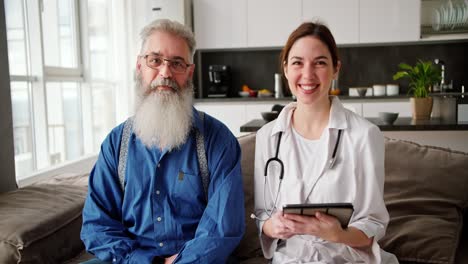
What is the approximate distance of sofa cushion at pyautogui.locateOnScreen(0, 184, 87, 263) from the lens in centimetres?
158

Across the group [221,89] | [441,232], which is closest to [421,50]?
[221,89]

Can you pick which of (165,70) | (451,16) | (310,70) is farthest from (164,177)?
(451,16)

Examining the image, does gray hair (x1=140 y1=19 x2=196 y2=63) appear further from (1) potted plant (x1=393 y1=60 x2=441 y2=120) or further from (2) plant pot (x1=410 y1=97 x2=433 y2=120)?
(2) plant pot (x1=410 y1=97 x2=433 y2=120)

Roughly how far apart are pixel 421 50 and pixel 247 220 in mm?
4581

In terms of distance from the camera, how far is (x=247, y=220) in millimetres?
2006

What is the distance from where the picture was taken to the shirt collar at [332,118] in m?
1.57

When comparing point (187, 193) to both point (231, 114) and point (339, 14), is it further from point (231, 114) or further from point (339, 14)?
point (339, 14)

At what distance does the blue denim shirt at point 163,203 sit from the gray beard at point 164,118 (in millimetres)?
34

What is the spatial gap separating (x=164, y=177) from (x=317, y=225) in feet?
1.96

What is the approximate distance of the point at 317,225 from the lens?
1.38 meters

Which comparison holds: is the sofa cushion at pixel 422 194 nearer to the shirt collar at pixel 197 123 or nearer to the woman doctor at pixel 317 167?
the woman doctor at pixel 317 167

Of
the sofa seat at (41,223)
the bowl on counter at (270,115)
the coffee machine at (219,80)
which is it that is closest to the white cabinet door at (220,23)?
the coffee machine at (219,80)

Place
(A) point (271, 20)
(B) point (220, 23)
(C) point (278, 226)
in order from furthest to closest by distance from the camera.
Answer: (B) point (220, 23), (A) point (271, 20), (C) point (278, 226)

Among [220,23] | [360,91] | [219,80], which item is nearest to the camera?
[360,91]
